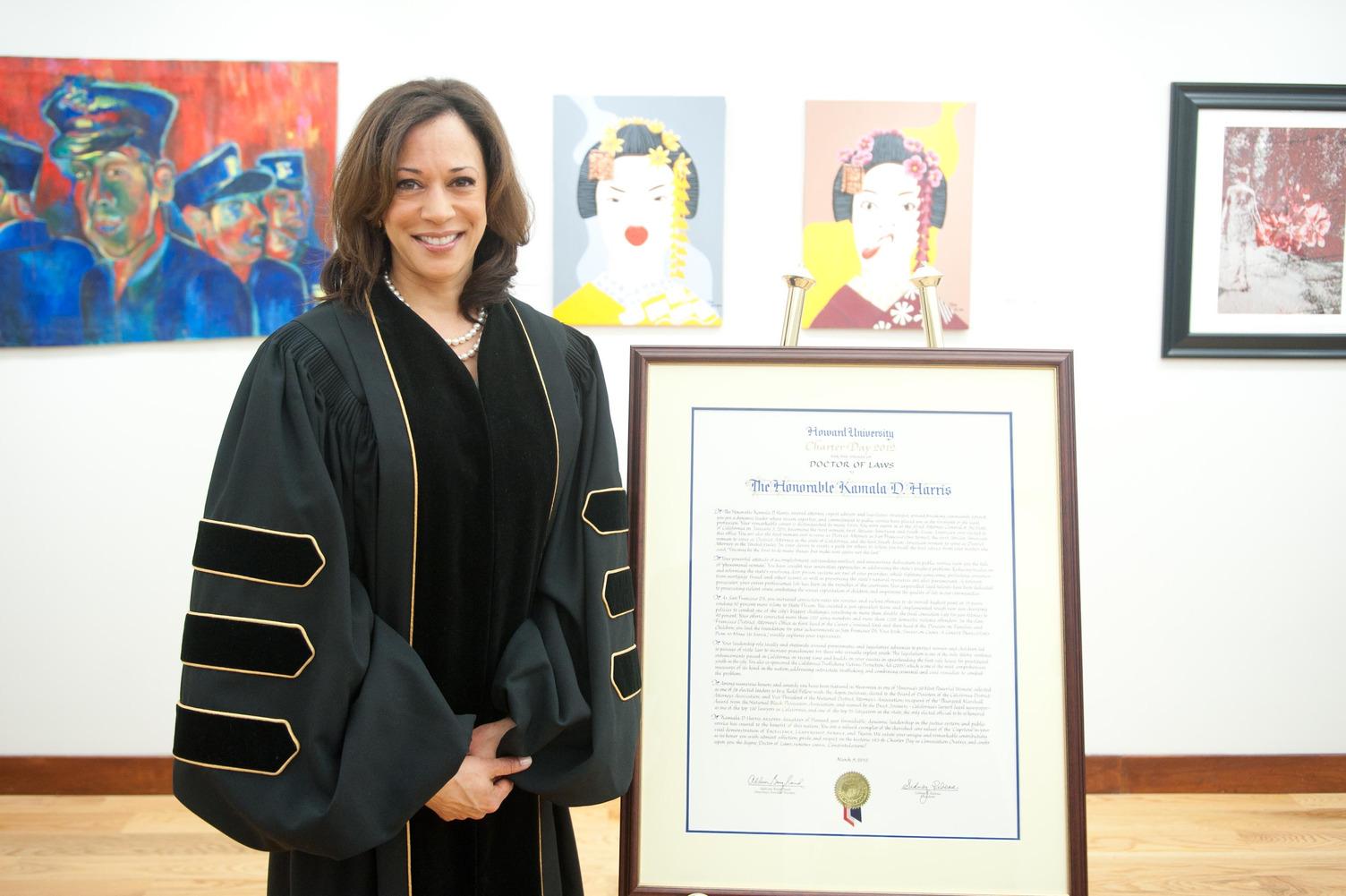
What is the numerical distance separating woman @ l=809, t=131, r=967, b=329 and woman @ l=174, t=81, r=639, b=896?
1.76 metres

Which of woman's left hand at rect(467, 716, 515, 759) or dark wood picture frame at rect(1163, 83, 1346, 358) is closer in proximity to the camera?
woman's left hand at rect(467, 716, 515, 759)

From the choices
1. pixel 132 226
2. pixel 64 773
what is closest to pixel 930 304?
pixel 132 226

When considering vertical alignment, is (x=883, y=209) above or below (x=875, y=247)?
above

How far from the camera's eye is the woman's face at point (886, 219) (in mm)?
3131

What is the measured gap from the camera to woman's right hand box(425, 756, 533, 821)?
1393mm

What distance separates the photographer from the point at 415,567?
4.54 ft

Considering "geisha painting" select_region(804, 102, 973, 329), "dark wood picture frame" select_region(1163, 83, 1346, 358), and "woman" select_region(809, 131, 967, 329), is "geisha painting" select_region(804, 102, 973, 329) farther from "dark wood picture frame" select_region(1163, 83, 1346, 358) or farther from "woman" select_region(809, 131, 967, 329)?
"dark wood picture frame" select_region(1163, 83, 1346, 358)

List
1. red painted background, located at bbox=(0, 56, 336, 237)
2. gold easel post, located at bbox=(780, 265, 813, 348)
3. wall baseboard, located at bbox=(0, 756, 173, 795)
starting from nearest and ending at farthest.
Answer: gold easel post, located at bbox=(780, 265, 813, 348), red painted background, located at bbox=(0, 56, 336, 237), wall baseboard, located at bbox=(0, 756, 173, 795)

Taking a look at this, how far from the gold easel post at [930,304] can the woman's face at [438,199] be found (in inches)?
32.6

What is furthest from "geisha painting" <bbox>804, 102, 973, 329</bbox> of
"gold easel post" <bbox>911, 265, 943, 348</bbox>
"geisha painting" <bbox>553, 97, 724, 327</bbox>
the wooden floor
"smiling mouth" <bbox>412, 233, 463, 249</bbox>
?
"smiling mouth" <bbox>412, 233, 463, 249</bbox>

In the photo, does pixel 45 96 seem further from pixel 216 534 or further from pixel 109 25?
pixel 216 534
